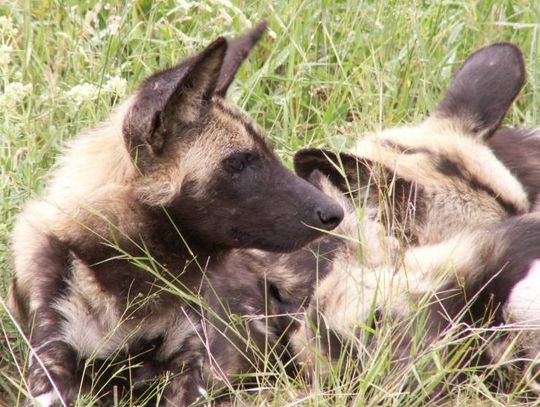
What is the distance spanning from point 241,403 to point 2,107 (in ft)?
5.25

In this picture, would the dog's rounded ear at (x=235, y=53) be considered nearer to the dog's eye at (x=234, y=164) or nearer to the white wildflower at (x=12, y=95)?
the dog's eye at (x=234, y=164)

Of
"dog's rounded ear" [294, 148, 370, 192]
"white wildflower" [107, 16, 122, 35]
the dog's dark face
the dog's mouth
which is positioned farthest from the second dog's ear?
"white wildflower" [107, 16, 122, 35]

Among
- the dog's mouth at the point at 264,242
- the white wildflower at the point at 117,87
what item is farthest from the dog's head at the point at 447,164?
the white wildflower at the point at 117,87

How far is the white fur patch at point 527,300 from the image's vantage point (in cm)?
411

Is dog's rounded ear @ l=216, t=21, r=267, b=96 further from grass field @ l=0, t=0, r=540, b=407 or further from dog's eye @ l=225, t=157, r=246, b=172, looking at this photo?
grass field @ l=0, t=0, r=540, b=407

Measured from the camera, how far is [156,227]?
4.38m

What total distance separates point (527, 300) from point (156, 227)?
4.12 ft

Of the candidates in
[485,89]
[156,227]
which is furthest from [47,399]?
[485,89]

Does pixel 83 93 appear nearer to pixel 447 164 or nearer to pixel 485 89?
pixel 447 164

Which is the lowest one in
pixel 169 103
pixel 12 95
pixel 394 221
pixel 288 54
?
pixel 288 54

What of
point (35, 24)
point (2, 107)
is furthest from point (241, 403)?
point (35, 24)

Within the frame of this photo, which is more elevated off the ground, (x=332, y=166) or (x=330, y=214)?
(x=330, y=214)

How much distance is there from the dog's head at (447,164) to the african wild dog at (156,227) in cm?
38

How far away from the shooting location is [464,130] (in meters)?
5.31
